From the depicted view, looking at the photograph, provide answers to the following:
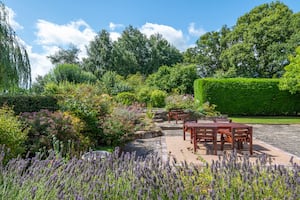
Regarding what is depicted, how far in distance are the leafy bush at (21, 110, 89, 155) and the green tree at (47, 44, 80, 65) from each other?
28.4 metres

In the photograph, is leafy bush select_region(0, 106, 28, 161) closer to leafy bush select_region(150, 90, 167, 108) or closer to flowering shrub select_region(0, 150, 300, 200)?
flowering shrub select_region(0, 150, 300, 200)

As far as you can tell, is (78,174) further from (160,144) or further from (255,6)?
(255,6)

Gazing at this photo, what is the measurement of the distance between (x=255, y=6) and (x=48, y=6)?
20312 millimetres

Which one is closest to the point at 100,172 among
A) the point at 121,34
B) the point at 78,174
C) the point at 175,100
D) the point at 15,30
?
the point at 78,174

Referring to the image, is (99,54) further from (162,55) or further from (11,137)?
(11,137)

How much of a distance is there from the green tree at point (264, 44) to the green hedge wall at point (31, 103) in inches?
680

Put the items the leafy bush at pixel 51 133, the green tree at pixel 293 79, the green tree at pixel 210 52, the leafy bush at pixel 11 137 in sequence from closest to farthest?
1. the leafy bush at pixel 11 137
2. the leafy bush at pixel 51 133
3. the green tree at pixel 293 79
4. the green tree at pixel 210 52

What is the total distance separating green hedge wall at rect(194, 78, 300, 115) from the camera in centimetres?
1474

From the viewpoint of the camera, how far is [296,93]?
1515cm

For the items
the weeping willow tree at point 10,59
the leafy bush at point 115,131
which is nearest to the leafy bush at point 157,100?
the weeping willow tree at point 10,59

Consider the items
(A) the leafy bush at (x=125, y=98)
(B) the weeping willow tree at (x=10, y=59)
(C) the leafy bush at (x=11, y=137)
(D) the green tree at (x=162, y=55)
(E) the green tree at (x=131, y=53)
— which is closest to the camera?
(C) the leafy bush at (x=11, y=137)

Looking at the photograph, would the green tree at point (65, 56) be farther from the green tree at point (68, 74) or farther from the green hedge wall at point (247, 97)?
the green hedge wall at point (247, 97)

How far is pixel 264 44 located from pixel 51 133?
20242 mm

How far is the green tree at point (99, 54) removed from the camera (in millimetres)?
29188
